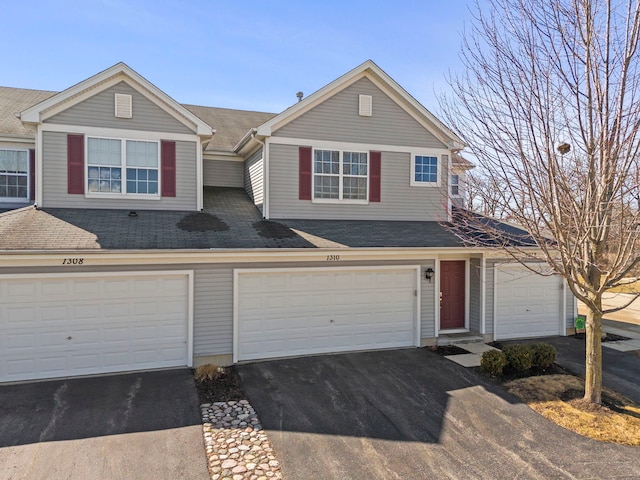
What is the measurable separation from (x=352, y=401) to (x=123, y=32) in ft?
33.6

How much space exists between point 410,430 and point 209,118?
14.3 metres

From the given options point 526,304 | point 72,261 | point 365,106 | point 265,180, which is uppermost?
point 365,106

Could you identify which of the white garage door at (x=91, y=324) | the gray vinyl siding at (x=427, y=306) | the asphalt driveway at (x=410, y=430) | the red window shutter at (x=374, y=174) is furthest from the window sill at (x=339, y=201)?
the asphalt driveway at (x=410, y=430)

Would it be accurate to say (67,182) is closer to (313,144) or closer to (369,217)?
(313,144)

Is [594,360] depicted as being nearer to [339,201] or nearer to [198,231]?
[339,201]

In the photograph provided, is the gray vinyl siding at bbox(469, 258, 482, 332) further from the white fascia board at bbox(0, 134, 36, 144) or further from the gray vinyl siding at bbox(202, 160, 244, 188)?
the white fascia board at bbox(0, 134, 36, 144)

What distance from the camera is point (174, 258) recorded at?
29.4 ft

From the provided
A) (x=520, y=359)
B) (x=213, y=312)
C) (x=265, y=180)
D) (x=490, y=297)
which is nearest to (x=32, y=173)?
(x=265, y=180)

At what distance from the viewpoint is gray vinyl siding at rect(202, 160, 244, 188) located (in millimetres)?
14359

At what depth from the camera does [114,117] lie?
11.0 metres

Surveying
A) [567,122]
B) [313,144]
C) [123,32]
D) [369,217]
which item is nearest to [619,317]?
[369,217]

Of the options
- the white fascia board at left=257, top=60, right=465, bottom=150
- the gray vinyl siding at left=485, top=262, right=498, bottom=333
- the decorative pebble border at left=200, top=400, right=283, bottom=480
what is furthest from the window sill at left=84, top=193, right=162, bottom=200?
the gray vinyl siding at left=485, top=262, right=498, bottom=333

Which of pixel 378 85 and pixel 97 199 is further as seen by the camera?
pixel 378 85

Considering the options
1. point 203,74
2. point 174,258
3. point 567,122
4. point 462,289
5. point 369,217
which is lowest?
point 462,289
